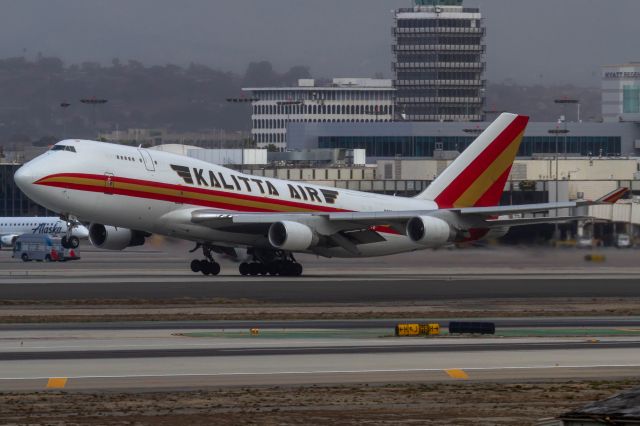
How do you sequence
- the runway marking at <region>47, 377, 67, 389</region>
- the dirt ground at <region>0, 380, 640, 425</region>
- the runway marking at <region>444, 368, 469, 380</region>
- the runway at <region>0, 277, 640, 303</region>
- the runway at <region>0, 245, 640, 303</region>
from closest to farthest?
the dirt ground at <region>0, 380, 640, 425</region> → the runway marking at <region>47, 377, 67, 389</region> → the runway marking at <region>444, 368, 469, 380</region> → the runway at <region>0, 277, 640, 303</region> → the runway at <region>0, 245, 640, 303</region>

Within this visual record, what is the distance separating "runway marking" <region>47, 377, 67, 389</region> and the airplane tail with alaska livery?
3302 centimetres

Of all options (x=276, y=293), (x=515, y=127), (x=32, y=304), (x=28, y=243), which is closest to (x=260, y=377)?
(x=32, y=304)

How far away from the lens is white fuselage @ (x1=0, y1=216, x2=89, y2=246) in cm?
11969

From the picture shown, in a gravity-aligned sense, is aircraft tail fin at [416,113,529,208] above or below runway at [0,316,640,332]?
above

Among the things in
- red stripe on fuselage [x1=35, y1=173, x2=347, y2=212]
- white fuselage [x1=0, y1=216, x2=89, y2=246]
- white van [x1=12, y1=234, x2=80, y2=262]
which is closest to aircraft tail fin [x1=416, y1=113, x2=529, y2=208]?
red stripe on fuselage [x1=35, y1=173, x2=347, y2=212]

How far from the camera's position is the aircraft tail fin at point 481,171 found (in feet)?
221

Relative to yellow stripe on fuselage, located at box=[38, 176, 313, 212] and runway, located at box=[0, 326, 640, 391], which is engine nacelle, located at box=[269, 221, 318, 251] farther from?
runway, located at box=[0, 326, 640, 391]

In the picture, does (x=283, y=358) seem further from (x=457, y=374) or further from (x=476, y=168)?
(x=476, y=168)

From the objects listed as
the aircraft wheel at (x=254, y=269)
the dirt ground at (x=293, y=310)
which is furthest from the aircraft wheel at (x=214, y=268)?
the dirt ground at (x=293, y=310)

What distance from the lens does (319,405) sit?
21.7m

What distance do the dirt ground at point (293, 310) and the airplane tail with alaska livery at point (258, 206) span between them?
12218 mm

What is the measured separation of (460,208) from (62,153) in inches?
759

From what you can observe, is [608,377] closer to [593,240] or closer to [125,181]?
[125,181]

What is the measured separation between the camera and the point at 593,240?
70562mm
